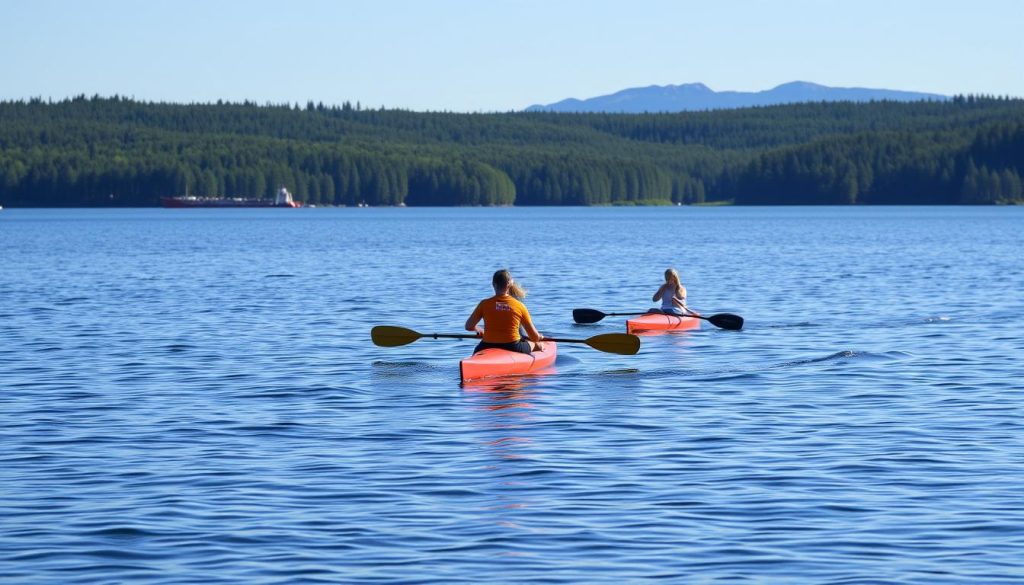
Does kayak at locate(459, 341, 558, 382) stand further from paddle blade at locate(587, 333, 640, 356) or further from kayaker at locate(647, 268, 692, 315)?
kayaker at locate(647, 268, 692, 315)

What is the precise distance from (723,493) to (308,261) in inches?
2384

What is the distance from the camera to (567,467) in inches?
651

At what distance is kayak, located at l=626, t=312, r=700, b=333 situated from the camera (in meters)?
32.8

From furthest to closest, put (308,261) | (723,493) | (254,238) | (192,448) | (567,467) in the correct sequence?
(254,238)
(308,261)
(192,448)
(567,467)
(723,493)

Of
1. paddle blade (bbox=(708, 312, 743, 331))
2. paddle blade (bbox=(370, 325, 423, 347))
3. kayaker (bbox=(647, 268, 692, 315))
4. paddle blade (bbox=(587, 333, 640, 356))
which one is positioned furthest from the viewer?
kayaker (bbox=(647, 268, 692, 315))

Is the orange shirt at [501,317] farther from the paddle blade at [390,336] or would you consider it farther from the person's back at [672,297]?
the person's back at [672,297]

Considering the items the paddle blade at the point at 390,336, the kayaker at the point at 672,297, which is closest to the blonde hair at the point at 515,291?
the paddle blade at the point at 390,336

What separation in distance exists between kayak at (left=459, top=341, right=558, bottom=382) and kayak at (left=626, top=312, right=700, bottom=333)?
7.63 m

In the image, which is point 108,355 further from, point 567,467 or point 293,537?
point 293,537

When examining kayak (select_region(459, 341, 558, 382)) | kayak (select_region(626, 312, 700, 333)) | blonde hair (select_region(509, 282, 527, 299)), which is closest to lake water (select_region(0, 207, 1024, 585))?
kayak (select_region(459, 341, 558, 382))

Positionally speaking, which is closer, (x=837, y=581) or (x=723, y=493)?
(x=837, y=581)

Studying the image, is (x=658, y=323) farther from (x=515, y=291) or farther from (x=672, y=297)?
(x=515, y=291)

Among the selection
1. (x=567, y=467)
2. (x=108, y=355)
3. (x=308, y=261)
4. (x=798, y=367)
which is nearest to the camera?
(x=567, y=467)

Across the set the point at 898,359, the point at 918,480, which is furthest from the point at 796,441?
the point at 898,359
